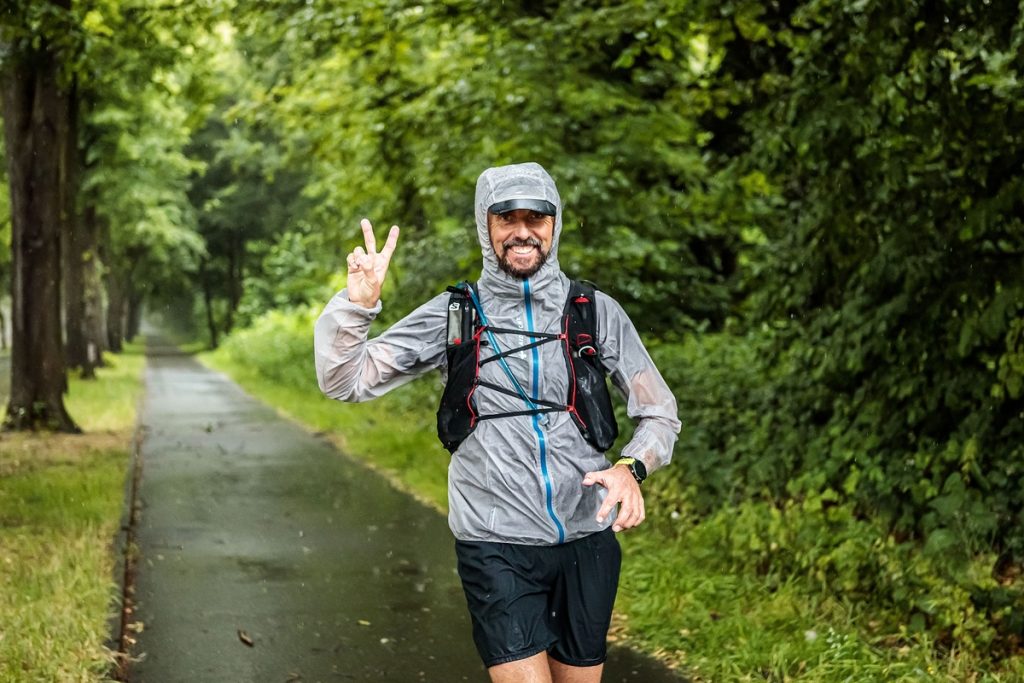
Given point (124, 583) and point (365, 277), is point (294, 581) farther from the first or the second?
point (365, 277)

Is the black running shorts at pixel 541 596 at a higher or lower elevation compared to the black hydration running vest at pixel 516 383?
lower

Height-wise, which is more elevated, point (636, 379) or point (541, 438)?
point (636, 379)

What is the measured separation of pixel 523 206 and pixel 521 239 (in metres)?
0.10

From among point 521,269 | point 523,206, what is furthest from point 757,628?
point 523,206

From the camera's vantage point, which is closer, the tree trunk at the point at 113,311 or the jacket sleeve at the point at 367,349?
the jacket sleeve at the point at 367,349

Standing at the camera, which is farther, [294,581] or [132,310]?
[132,310]

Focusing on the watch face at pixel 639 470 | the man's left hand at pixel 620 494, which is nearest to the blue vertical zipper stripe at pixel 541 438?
the man's left hand at pixel 620 494

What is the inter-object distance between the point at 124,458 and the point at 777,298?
8052mm

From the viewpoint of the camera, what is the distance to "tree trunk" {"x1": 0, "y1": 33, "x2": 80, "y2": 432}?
1409cm

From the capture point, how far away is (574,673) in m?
3.39

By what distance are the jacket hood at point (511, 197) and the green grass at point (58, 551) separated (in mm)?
3016

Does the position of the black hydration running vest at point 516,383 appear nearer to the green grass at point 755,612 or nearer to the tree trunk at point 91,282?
the green grass at point 755,612

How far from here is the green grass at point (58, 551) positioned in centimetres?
531

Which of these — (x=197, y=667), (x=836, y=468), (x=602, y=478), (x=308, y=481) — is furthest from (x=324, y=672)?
(x=308, y=481)
